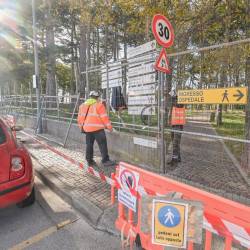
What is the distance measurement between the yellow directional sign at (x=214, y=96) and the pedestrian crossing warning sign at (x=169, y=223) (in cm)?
236

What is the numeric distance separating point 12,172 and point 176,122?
3.19m

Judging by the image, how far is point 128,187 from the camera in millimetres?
3189

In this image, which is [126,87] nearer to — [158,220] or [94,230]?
[94,230]

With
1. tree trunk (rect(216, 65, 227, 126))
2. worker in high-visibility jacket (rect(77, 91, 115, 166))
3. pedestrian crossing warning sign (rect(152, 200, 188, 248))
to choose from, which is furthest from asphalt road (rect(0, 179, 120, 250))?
tree trunk (rect(216, 65, 227, 126))

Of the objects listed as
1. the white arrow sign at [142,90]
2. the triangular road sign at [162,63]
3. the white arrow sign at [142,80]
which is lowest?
the white arrow sign at [142,90]

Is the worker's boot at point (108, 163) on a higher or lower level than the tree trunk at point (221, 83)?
lower

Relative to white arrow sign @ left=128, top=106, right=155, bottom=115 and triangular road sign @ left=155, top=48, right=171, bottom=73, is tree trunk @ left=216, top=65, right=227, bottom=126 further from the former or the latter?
white arrow sign @ left=128, top=106, right=155, bottom=115

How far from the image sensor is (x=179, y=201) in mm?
2172

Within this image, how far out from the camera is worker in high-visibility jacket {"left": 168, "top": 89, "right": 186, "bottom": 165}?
514 cm

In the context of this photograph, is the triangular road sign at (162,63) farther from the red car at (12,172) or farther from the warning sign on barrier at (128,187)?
the red car at (12,172)

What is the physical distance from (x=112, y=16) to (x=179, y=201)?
7168mm

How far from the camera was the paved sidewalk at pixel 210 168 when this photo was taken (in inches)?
178

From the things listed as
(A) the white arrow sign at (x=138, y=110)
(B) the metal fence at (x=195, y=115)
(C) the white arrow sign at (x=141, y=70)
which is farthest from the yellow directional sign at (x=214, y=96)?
(C) the white arrow sign at (x=141, y=70)

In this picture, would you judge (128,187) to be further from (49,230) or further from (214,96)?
(214,96)
